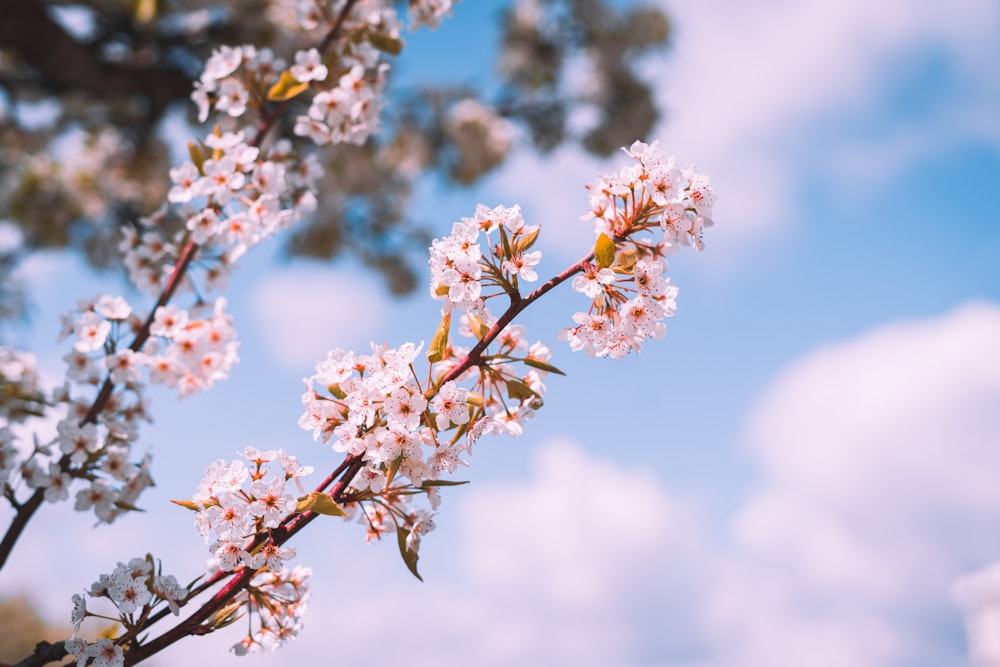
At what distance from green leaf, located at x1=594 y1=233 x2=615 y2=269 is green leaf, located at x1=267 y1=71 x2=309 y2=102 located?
3.27 feet

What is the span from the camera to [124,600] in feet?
3.69

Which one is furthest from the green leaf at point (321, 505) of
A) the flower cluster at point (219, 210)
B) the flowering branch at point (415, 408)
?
the flower cluster at point (219, 210)

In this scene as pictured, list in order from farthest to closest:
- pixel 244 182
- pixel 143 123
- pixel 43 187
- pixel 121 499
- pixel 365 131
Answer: pixel 43 187, pixel 143 123, pixel 365 131, pixel 244 182, pixel 121 499

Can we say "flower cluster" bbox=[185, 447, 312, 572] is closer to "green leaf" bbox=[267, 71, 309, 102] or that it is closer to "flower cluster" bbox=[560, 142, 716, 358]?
"flower cluster" bbox=[560, 142, 716, 358]

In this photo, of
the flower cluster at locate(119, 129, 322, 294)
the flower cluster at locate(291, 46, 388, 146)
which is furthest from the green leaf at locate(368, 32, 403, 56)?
the flower cluster at locate(119, 129, 322, 294)

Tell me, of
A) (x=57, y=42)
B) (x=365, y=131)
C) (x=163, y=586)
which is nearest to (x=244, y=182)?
(x=365, y=131)

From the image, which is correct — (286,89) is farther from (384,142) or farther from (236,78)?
(384,142)

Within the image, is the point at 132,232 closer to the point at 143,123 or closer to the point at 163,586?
the point at 163,586

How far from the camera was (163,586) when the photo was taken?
114cm

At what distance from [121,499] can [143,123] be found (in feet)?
17.5

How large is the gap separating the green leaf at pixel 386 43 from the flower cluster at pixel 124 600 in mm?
1299

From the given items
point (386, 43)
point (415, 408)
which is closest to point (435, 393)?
point (415, 408)

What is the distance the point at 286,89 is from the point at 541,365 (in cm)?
103

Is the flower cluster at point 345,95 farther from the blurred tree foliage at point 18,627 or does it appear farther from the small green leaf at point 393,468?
the blurred tree foliage at point 18,627
